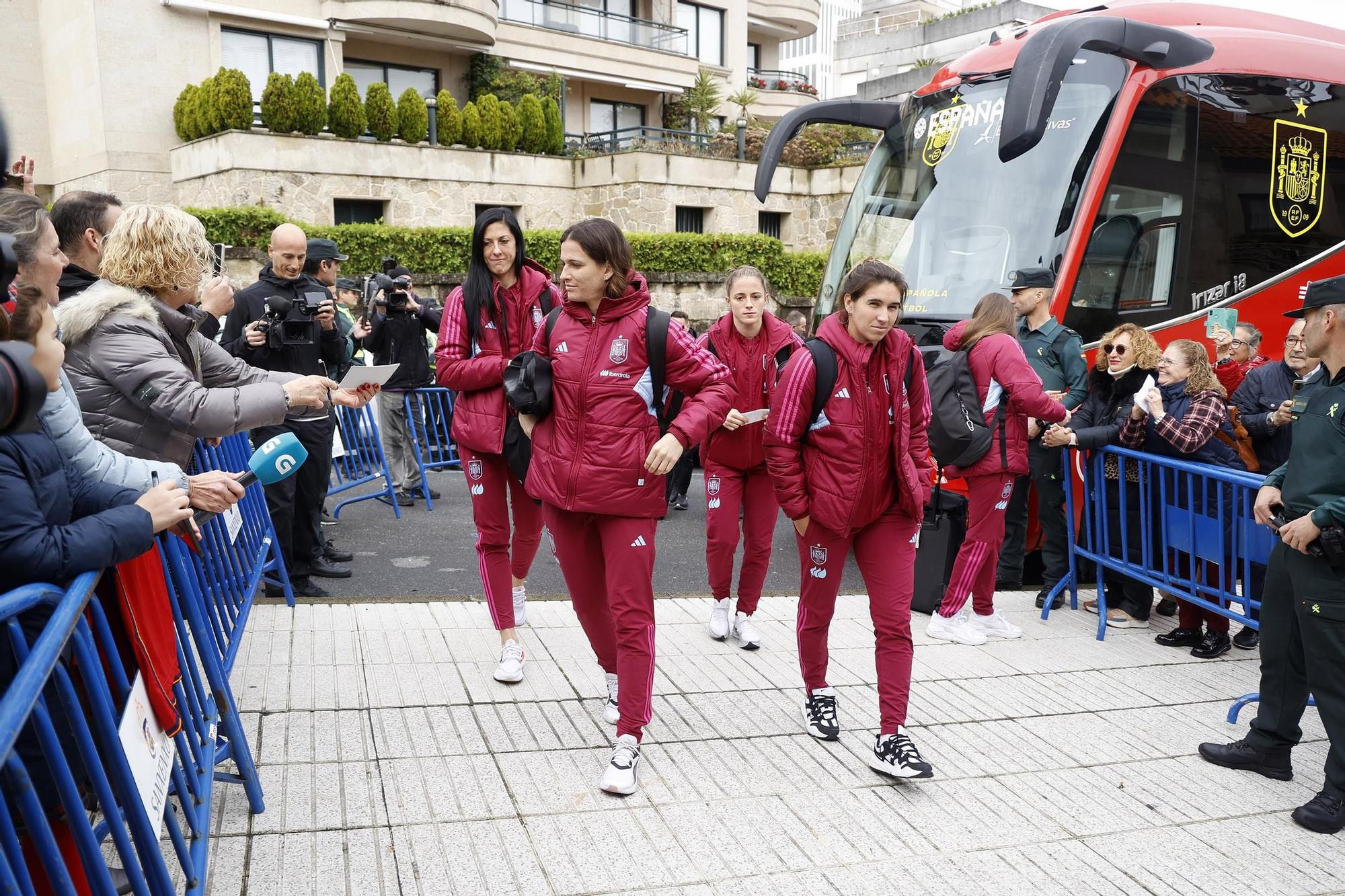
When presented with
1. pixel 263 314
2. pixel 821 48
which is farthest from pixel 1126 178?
pixel 821 48

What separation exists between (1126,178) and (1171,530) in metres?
3.19

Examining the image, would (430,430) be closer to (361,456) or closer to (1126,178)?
(361,456)

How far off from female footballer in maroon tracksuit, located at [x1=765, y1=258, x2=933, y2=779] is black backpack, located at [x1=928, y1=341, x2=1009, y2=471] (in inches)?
55.0

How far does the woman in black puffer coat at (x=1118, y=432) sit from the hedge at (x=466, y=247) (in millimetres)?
12012

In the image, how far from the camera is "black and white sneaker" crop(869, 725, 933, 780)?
3.90 meters

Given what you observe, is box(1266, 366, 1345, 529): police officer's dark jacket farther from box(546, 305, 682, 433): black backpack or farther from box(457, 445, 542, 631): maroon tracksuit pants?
box(457, 445, 542, 631): maroon tracksuit pants

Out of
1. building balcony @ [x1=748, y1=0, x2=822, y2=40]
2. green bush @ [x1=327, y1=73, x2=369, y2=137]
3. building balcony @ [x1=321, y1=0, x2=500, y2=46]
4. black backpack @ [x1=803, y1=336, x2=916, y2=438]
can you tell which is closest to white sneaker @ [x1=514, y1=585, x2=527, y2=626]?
black backpack @ [x1=803, y1=336, x2=916, y2=438]

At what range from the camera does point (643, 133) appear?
31.2m

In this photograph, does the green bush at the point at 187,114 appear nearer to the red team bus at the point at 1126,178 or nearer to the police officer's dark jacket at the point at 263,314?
the red team bus at the point at 1126,178

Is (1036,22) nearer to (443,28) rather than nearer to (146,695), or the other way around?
(146,695)

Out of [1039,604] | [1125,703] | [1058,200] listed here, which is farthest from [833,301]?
[1125,703]

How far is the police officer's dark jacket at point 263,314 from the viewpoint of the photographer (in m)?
6.20

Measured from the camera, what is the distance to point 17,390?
5.28 feet

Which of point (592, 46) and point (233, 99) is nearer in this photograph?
point (233, 99)
